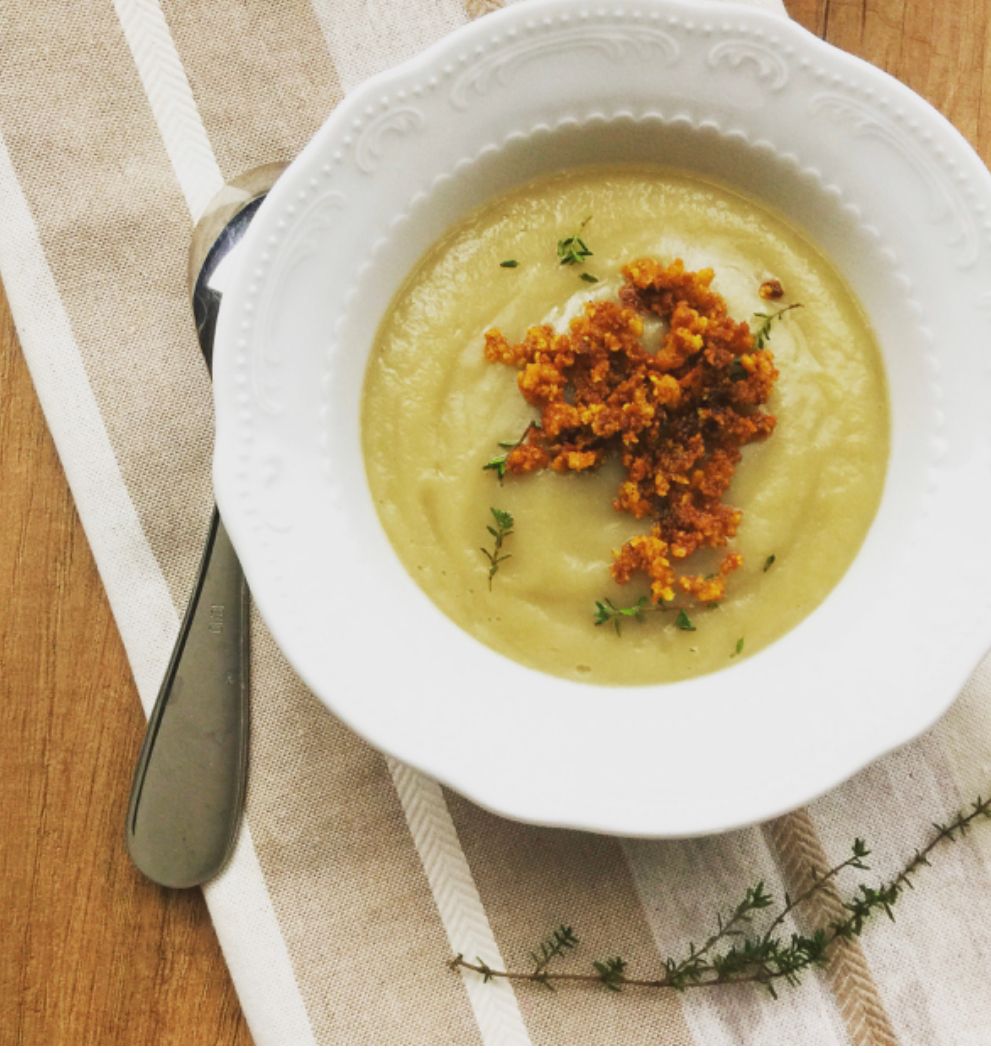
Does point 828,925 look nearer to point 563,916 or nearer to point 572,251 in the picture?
point 563,916

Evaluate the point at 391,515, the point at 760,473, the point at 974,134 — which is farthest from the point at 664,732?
the point at 974,134

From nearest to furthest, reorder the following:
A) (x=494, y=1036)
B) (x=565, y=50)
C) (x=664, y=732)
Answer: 1. (x=565, y=50)
2. (x=664, y=732)
3. (x=494, y=1036)

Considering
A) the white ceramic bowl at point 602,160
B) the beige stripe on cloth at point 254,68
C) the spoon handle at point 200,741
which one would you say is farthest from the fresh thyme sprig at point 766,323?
the spoon handle at point 200,741

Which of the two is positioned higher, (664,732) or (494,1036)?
(664,732)

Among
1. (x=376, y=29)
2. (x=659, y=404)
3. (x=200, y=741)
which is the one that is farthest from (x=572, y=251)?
(x=200, y=741)

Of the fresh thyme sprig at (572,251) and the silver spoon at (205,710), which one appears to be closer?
the fresh thyme sprig at (572,251)

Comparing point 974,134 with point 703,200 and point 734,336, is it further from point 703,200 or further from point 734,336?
point 734,336

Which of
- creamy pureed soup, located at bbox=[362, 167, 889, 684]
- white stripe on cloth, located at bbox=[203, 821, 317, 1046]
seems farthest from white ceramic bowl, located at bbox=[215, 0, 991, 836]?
white stripe on cloth, located at bbox=[203, 821, 317, 1046]

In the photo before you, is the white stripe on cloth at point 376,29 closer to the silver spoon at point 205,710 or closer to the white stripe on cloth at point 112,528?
the silver spoon at point 205,710
